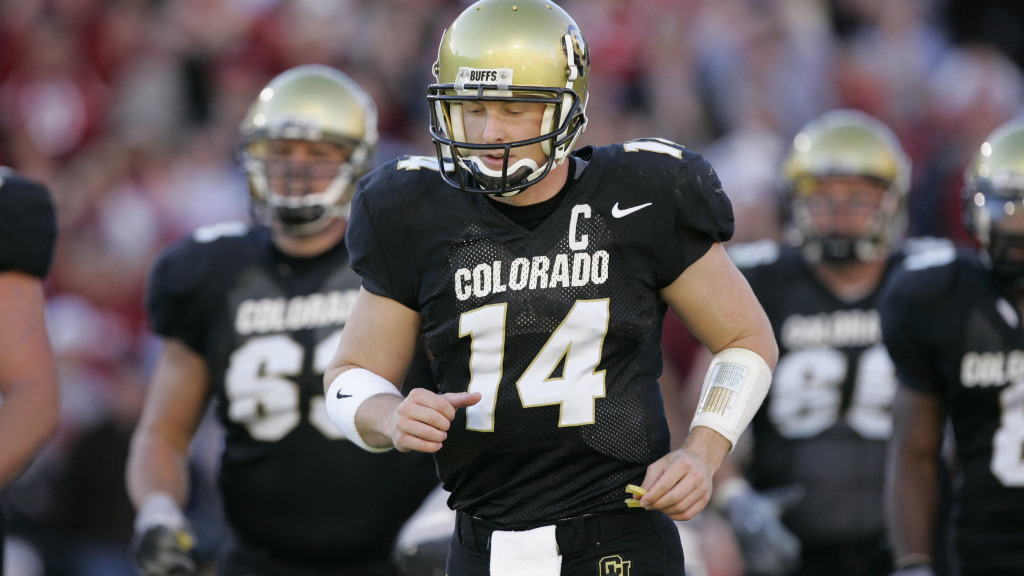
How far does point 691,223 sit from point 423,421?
721 millimetres

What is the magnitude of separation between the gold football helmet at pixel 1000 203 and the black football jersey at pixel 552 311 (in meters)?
1.30

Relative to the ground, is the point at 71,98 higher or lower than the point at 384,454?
higher

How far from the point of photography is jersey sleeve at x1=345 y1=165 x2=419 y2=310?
2.82 metres

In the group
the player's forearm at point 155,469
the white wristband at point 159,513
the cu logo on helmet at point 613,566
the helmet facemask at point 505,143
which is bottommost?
the white wristband at point 159,513

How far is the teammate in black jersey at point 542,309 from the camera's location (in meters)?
2.72

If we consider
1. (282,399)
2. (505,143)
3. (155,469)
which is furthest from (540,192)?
(155,469)

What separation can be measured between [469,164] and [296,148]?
5.65ft

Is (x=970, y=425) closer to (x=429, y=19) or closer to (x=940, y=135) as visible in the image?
(x=940, y=135)

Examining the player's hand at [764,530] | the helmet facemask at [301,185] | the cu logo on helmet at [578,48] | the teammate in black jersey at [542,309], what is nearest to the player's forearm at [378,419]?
the teammate in black jersey at [542,309]

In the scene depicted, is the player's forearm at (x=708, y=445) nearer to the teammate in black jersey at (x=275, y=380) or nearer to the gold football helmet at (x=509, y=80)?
the gold football helmet at (x=509, y=80)

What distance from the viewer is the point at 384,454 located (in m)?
3.90

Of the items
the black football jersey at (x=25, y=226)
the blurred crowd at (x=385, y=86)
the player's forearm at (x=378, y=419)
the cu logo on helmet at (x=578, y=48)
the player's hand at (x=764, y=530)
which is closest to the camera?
the player's forearm at (x=378, y=419)

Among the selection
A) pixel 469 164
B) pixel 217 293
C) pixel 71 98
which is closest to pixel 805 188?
pixel 217 293

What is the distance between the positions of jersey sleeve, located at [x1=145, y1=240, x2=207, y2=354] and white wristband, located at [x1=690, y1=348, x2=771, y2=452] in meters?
1.90
